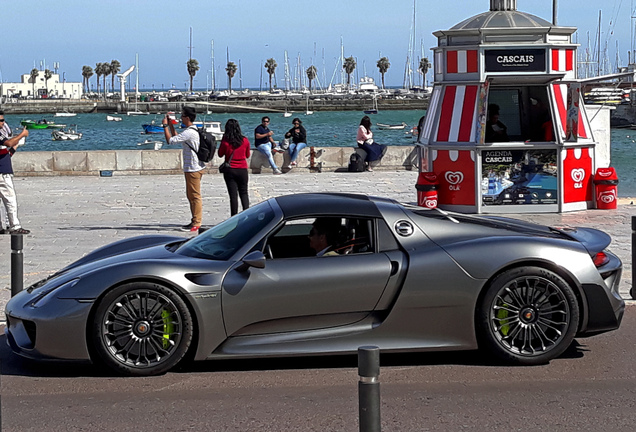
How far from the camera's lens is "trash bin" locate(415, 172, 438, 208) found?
1488cm

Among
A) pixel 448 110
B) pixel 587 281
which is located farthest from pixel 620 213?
pixel 587 281

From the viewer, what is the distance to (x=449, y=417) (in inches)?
215

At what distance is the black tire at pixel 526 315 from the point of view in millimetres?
6418

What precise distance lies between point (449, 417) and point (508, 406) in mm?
435

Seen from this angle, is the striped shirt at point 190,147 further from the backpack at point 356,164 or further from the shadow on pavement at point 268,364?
the backpack at point 356,164

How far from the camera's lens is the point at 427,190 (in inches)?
586

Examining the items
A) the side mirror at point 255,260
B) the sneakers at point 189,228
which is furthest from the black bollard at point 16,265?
the sneakers at point 189,228

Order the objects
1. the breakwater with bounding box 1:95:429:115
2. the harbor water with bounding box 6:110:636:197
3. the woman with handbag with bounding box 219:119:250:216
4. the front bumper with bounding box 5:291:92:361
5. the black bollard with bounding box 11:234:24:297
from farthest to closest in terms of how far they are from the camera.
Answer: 1. the breakwater with bounding box 1:95:429:115
2. the harbor water with bounding box 6:110:636:197
3. the woman with handbag with bounding box 219:119:250:216
4. the black bollard with bounding box 11:234:24:297
5. the front bumper with bounding box 5:291:92:361

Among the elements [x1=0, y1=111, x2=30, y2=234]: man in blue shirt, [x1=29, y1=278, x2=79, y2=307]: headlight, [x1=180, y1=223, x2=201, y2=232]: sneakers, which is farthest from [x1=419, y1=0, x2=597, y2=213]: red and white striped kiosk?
[x1=29, y1=278, x2=79, y2=307]: headlight

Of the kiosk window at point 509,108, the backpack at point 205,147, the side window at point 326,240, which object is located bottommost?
the side window at point 326,240

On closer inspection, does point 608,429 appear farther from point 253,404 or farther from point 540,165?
point 540,165

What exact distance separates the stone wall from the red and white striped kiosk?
8410mm

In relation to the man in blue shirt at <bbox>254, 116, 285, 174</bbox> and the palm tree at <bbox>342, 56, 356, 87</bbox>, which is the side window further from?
the palm tree at <bbox>342, 56, 356, 87</bbox>

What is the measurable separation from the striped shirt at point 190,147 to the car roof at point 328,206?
6.18 meters
